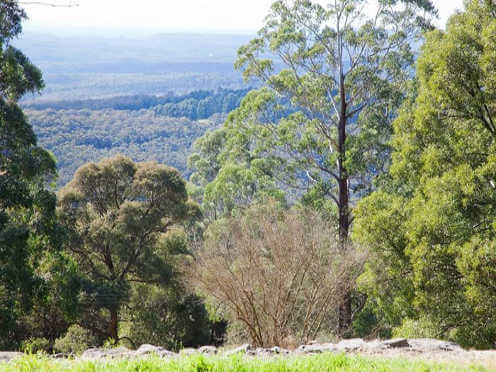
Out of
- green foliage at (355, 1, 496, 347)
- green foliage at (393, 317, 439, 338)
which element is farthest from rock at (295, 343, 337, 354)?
green foliage at (393, 317, 439, 338)

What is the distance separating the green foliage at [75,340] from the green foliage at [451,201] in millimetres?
8162

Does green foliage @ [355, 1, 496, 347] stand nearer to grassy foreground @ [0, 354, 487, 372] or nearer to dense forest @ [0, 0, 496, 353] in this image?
dense forest @ [0, 0, 496, 353]

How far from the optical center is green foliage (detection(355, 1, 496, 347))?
7965mm

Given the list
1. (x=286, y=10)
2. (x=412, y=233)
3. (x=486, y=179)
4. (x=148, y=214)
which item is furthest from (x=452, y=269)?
(x=286, y=10)

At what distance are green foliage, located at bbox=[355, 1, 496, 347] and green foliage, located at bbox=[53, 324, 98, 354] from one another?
8162mm

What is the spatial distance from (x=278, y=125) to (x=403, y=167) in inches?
315

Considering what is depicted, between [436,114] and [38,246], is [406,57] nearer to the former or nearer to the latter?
[436,114]

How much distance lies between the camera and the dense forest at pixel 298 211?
8336 millimetres

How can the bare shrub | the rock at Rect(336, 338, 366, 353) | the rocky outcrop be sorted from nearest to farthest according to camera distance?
the rocky outcrop
the rock at Rect(336, 338, 366, 353)
the bare shrub

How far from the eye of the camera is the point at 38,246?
998cm

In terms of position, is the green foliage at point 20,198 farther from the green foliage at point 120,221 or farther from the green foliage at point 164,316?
the green foliage at point 164,316

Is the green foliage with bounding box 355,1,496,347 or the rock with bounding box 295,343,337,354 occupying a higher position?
the green foliage with bounding box 355,1,496,347

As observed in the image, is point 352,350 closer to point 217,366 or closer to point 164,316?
point 217,366

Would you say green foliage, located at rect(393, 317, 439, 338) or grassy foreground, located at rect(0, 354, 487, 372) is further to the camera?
green foliage, located at rect(393, 317, 439, 338)
